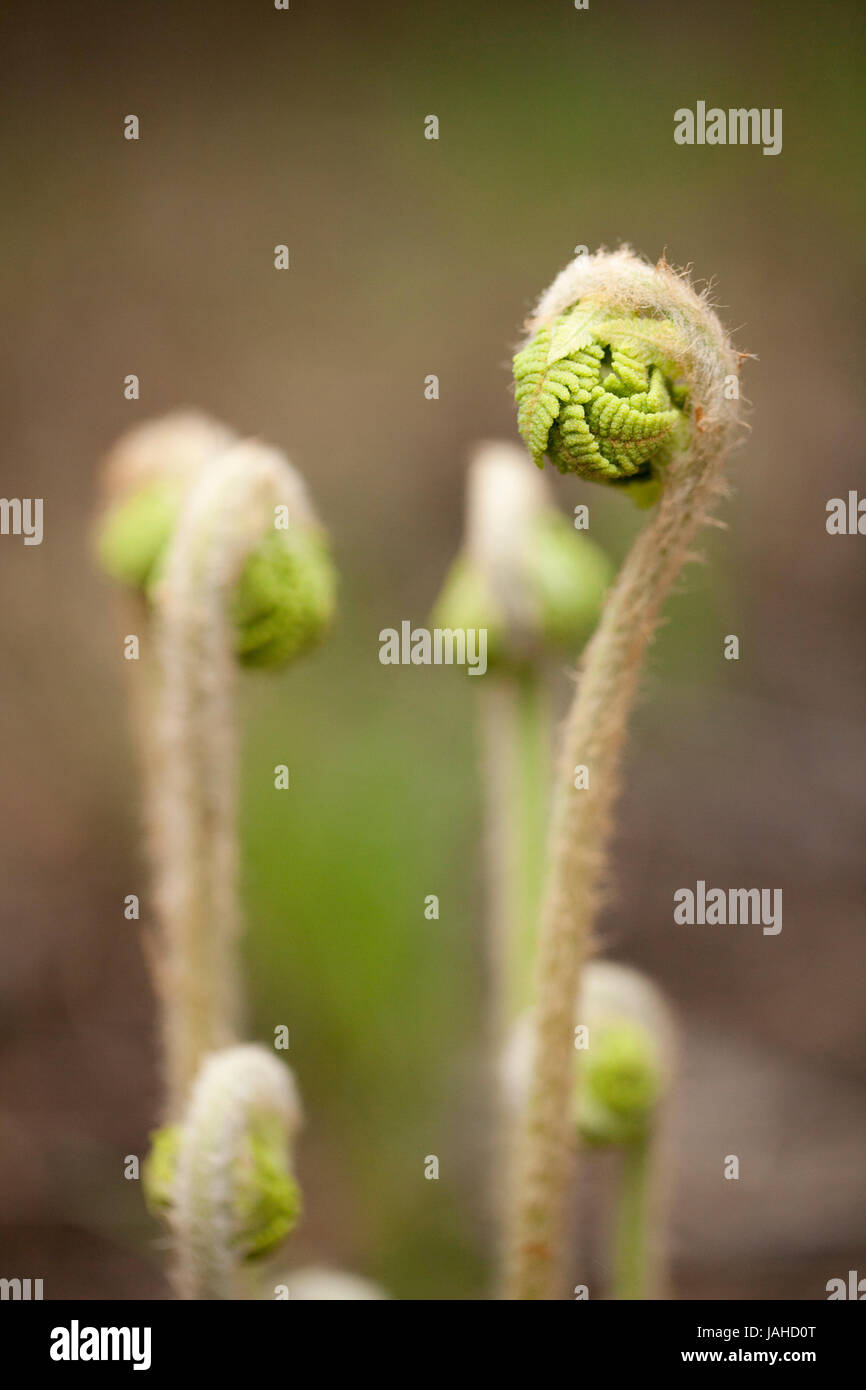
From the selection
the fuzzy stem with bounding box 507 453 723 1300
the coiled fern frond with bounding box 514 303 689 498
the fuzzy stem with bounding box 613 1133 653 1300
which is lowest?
the fuzzy stem with bounding box 613 1133 653 1300

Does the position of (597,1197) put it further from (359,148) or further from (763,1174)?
(359,148)

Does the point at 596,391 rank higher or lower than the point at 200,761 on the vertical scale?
higher

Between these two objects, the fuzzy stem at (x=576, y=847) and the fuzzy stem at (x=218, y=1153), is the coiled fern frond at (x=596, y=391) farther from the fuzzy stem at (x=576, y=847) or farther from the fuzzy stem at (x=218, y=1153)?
the fuzzy stem at (x=218, y=1153)

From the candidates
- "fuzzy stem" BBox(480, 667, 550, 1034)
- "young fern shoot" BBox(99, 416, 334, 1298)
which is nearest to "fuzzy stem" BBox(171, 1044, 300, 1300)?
"young fern shoot" BBox(99, 416, 334, 1298)

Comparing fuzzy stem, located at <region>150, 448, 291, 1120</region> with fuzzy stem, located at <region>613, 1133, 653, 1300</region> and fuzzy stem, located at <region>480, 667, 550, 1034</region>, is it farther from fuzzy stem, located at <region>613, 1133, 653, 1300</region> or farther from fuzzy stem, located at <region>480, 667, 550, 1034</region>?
fuzzy stem, located at <region>613, 1133, 653, 1300</region>

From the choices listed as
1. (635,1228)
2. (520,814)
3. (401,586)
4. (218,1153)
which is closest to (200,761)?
(218,1153)

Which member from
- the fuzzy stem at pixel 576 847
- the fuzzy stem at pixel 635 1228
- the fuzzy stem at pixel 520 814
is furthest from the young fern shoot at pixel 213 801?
the fuzzy stem at pixel 635 1228

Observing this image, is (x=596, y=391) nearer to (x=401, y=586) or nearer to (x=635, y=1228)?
(x=635, y=1228)
